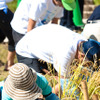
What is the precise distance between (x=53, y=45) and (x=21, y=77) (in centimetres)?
64

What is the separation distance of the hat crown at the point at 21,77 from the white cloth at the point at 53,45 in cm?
50

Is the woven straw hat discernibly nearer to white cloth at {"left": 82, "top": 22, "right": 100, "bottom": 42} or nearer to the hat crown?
the hat crown

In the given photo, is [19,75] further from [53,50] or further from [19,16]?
[19,16]

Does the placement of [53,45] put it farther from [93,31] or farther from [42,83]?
[93,31]

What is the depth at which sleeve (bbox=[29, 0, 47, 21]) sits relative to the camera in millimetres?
2531

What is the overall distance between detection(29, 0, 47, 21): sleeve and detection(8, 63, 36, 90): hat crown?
1.00 m

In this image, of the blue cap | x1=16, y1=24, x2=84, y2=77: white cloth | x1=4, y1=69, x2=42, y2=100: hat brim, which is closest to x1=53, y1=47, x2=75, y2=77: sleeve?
x1=16, y1=24, x2=84, y2=77: white cloth

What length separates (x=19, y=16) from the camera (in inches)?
108

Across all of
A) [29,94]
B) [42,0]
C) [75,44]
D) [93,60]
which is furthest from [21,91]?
[42,0]

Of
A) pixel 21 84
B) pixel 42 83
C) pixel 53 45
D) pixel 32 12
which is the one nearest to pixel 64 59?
pixel 53 45

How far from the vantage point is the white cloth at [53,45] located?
2102 millimetres

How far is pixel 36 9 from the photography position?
2.54 metres

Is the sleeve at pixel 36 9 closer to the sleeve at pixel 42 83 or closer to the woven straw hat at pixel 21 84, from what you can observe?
the sleeve at pixel 42 83

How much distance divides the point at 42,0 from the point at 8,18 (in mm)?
723
